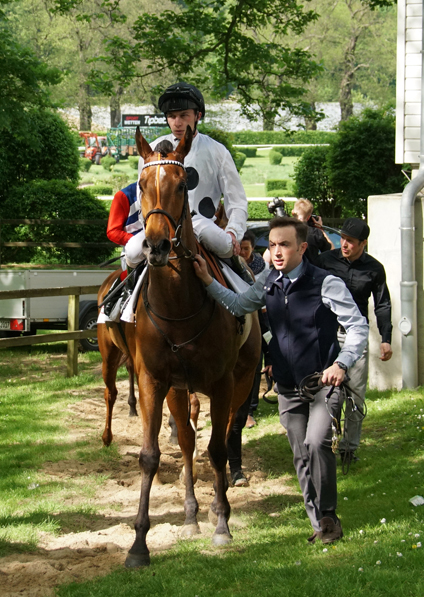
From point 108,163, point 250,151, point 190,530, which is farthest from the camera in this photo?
point 250,151

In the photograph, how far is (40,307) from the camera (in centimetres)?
1305

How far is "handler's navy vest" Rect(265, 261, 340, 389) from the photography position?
4.52m

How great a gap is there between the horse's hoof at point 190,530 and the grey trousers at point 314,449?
3.41 feet

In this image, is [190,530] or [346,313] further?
[190,530]

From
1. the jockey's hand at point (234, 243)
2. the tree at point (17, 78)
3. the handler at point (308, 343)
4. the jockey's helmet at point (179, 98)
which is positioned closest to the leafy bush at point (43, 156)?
the tree at point (17, 78)

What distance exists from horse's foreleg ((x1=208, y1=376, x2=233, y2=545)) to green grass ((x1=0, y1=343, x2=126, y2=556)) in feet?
3.53

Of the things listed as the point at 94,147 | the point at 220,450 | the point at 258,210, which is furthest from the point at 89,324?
the point at 94,147

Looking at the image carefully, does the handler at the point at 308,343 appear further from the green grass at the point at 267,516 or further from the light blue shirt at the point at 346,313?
the green grass at the point at 267,516

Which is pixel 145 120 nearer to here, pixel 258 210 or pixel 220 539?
pixel 258 210

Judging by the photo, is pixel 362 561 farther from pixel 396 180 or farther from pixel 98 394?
pixel 396 180

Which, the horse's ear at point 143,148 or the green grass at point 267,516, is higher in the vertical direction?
the horse's ear at point 143,148

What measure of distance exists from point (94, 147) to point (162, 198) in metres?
55.5

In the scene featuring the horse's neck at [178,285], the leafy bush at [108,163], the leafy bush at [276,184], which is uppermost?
the leafy bush at [108,163]

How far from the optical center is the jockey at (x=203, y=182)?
527cm
